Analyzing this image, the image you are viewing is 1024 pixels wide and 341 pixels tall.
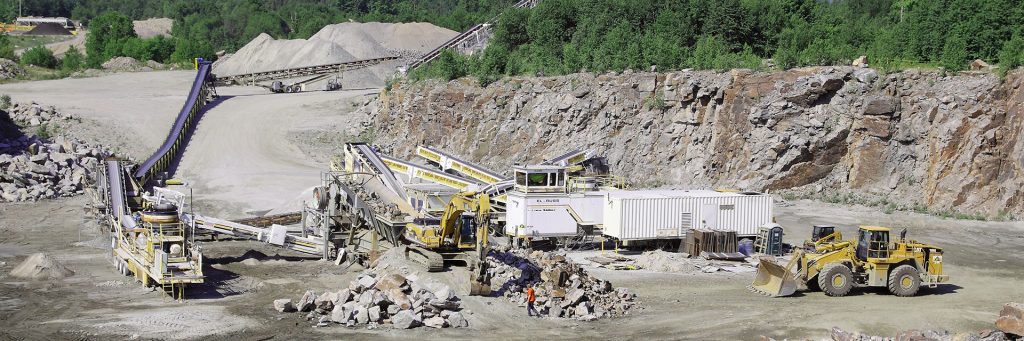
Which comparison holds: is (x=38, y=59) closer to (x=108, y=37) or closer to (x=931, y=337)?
A: (x=108, y=37)

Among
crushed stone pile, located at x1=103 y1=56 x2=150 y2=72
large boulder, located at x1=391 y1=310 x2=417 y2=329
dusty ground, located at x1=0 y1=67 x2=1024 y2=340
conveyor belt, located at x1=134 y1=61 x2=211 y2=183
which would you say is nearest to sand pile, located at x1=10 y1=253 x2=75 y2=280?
dusty ground, located at x1=0 y1=67 x2=1024 y2=340

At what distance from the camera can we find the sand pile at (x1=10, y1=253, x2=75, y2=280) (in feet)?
114

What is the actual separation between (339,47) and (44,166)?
146 feet

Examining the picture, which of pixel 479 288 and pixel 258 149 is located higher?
pixel 258 149

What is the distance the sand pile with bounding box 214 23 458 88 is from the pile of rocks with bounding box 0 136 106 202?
1502 inches

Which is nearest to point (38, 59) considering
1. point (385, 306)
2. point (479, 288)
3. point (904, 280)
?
point (479, 288)

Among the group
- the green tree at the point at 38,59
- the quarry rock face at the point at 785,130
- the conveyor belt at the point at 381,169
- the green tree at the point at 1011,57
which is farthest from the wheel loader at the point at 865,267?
the green tree at the point at 38,59

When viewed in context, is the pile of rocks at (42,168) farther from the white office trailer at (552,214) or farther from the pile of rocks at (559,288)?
the pile of rocks at (559,288)

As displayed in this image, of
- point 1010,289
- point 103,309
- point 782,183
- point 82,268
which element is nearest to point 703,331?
point 1010,289

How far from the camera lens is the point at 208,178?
56500 millimetres

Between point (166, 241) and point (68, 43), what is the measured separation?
10050cm

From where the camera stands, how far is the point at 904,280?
3191 cm

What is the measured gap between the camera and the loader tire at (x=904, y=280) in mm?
31844

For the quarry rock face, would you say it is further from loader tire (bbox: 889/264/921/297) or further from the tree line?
loader tire (bbox: 889/264/921/297)
